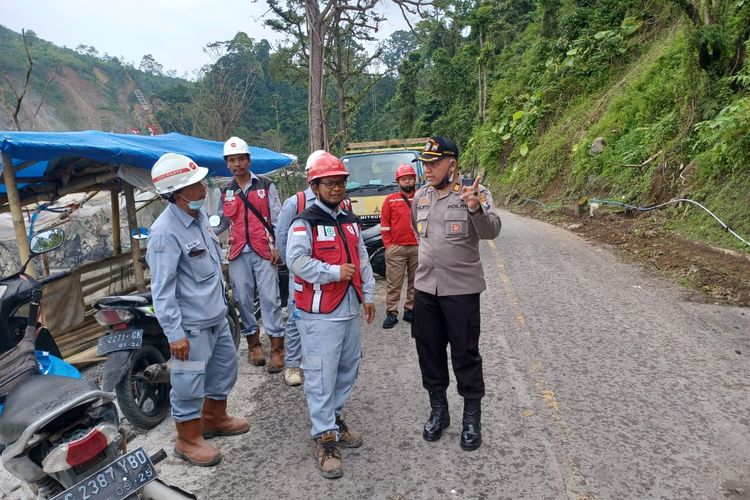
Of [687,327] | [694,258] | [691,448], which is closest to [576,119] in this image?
[694,258]

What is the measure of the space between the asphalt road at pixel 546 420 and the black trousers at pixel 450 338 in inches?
16.2

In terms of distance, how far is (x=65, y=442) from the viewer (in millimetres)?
2111

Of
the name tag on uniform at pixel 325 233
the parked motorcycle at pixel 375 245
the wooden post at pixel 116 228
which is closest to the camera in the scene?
the name tag on uniform at pixel 325 233

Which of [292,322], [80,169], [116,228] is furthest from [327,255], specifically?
[116,228]

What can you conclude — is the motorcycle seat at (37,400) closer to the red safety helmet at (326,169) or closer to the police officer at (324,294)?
the police officer at (324,294)

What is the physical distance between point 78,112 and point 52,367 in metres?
66.3

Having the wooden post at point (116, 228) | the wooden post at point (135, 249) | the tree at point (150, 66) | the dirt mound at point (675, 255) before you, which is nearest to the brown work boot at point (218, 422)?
the wooden post at point (135, 249)

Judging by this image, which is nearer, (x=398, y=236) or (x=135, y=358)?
(x=135, y=358)

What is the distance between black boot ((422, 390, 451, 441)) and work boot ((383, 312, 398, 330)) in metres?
2.20

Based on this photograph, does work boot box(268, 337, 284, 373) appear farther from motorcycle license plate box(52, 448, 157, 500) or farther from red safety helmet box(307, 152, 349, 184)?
motorcycle license plate box(52, 448, 157, 500)

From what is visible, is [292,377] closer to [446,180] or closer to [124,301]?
[124,301]

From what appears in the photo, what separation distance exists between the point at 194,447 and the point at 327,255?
1.52 meters

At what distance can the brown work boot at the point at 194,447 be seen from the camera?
9.90 feet

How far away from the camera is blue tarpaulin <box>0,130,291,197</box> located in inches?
165
